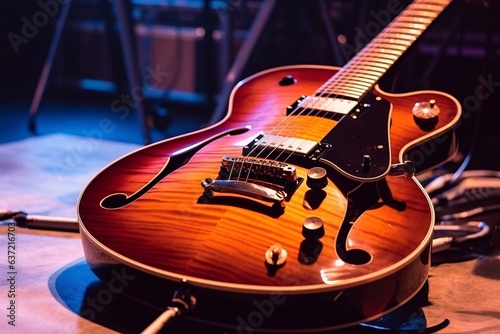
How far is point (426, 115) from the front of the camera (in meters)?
1.05

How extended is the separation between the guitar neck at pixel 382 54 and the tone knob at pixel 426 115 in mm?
112

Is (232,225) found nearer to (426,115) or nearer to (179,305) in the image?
(179,305)

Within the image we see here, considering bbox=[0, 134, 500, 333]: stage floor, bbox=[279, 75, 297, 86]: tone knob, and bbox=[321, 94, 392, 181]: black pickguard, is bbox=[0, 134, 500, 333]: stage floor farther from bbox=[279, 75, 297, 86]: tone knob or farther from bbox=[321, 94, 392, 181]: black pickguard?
bbox=[279, 75, 297, 86]: tone knob

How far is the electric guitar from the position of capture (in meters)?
0.70

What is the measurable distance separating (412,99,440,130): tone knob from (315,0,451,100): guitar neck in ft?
0.37

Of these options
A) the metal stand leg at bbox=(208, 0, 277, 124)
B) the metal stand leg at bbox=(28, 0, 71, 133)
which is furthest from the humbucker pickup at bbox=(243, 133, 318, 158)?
the metal stand leg at bbox=(28, 0, 71, 133)

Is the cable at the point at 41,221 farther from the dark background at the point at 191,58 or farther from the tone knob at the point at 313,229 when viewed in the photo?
the dark background at the point at 191,58

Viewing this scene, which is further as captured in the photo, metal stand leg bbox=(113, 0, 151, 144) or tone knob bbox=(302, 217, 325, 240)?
metal stand leg bbox=(113, 0, 151, 144)

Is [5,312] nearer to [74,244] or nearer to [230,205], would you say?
[74,244]

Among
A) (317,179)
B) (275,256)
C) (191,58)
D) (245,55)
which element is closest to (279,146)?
(317,179)

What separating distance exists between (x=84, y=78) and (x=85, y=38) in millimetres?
212

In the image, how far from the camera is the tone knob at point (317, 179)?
0.83 metres

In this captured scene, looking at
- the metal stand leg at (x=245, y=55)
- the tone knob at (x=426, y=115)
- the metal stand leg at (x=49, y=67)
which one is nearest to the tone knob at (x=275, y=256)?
the tone knob at (x=426, y=115)

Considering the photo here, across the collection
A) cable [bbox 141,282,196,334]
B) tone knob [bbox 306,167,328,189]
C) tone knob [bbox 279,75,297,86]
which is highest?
tone knob [bbox 279,75,297,86]
